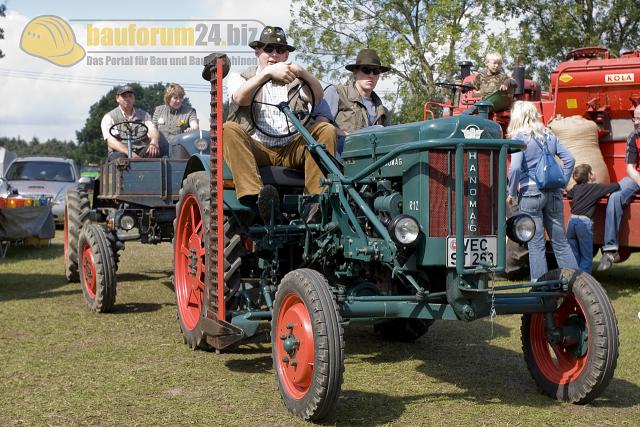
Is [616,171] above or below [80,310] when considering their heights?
above

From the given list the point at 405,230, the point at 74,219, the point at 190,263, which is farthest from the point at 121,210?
the point at 405,230

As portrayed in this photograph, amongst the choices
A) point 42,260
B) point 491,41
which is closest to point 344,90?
point 42,260

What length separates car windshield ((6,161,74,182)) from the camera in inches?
670

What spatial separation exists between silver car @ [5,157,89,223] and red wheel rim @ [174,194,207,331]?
10946 millimetres

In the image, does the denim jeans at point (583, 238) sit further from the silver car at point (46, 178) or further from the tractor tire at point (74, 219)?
the silver car at point (46, 178)

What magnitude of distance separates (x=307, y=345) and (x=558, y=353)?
1495 mm

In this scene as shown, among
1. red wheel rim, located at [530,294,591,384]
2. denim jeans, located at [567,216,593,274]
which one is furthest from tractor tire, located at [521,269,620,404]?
denim jeans, located at [567,216,593,274]

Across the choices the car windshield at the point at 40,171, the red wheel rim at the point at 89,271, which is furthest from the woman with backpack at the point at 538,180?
the car windshield at the point at 40,171

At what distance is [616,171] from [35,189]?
11982mm

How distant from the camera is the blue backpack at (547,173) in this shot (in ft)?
22.0

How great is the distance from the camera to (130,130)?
8258 millimetres

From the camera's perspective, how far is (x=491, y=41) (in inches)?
842

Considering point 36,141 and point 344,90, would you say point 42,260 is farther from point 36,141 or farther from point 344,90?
point 36,141

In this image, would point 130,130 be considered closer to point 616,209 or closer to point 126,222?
point 126,222
